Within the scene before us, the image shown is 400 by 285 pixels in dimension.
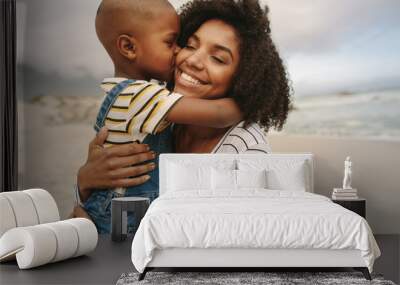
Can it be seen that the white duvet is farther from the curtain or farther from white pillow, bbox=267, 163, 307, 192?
the curtain

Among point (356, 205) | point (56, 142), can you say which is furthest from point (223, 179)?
point (56, 142)

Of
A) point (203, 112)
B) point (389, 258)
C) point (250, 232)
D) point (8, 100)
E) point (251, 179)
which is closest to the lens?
point (250, 232)

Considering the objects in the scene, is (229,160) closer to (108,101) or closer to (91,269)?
(108,101)

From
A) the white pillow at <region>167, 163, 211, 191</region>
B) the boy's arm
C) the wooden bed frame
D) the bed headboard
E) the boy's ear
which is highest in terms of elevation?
the boy's ear

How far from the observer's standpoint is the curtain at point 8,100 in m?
6.95

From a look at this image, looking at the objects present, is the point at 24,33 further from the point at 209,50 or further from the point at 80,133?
the point at 209,50

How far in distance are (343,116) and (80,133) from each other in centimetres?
302

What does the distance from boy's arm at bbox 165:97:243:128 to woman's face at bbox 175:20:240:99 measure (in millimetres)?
78

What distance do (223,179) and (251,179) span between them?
0.28 metres

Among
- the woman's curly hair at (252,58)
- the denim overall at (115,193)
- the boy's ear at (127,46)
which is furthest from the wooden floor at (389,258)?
the boy's ear at (127,46)

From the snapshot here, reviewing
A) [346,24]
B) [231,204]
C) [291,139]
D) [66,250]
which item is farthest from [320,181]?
[66,250]

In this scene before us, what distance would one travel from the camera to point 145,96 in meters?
7.23

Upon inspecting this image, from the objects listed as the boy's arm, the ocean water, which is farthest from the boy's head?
the ocean water

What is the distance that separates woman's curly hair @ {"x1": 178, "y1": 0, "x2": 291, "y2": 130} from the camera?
7.21 metres
